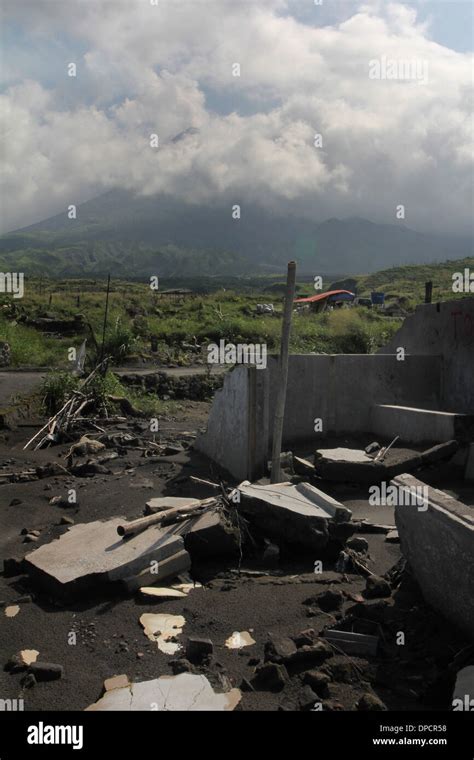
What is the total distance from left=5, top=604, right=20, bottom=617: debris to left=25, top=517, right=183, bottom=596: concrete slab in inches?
11.4

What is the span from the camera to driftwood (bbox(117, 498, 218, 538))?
18.4ft

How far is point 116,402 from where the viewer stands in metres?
13.7

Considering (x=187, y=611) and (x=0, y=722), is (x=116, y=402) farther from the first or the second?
(x=0, y=722)

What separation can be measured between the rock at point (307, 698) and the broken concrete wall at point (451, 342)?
6.94m

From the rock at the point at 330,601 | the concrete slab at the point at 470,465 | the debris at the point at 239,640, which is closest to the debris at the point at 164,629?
the debris at the point at 239,640

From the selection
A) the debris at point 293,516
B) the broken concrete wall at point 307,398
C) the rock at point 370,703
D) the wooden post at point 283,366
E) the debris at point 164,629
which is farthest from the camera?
the broken concrete wall at point 307,398

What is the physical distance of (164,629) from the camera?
15.1ft

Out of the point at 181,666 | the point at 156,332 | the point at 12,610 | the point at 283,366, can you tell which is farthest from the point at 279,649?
the point at 156,332

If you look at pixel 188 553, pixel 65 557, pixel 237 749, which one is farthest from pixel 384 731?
pixel 65 557

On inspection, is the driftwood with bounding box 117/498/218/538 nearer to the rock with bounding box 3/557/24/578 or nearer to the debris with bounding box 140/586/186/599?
the debris with bounding box 140/586/186/599

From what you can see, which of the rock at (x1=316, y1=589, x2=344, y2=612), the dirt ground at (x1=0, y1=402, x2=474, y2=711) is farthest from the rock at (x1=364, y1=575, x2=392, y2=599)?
the rock at (x1=316, y1=589, x2=344, y2=612)

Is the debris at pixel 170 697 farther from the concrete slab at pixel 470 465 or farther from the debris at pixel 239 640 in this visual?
the concrete slab at pixel 470 465

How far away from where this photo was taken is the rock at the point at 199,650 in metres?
4.16

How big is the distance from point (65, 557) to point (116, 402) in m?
8.43
